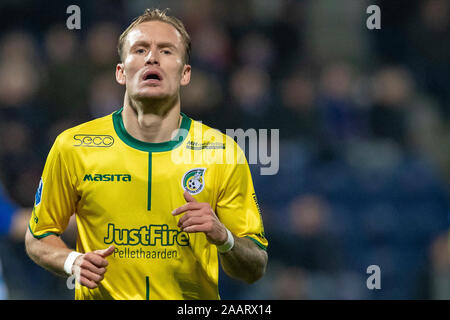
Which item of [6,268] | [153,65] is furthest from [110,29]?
[153,65]

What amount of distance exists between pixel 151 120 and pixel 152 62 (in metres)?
0.28

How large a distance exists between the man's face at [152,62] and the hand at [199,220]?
0.59 metres

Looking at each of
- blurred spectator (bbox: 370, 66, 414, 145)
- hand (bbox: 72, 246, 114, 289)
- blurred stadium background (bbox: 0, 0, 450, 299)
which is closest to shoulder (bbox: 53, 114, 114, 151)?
hand (bbox: 72, 246, 114, 289)

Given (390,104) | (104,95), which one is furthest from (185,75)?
(390,104)

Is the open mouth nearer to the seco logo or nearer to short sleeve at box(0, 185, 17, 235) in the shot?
the seco logo

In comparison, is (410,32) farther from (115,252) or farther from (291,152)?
(115,252)

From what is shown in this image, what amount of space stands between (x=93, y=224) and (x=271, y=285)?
3112 millimetres

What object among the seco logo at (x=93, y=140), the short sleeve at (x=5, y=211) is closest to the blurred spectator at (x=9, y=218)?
the short sleeve at (x=5, y=211)

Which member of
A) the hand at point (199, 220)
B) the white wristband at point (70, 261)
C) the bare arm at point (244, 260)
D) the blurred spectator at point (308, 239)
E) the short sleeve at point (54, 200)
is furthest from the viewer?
the blurred spectator at point (308, 239)

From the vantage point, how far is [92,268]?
3148mm

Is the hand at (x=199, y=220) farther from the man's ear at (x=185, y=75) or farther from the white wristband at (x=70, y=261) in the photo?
the man's ear at (x=185, y=75)

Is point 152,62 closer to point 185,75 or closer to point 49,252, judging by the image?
point 185,75

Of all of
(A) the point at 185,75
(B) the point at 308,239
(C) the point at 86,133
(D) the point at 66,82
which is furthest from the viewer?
(D) the point at 66,82

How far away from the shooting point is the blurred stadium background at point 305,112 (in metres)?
6.36
